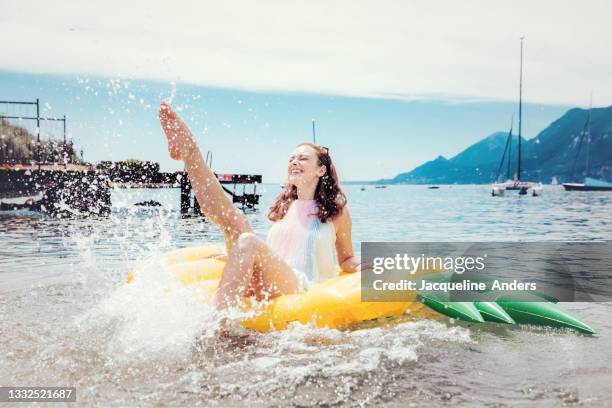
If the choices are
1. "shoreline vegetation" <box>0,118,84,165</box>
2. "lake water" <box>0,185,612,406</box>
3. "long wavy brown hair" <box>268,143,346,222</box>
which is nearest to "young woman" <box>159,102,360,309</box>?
"long wavy brown hair" <box>268,143,346,222</box>

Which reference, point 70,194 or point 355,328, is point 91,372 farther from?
point 70,194

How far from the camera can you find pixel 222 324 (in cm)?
427

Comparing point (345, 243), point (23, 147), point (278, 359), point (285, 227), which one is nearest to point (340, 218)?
point (345, 243)

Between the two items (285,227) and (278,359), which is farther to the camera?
(285,227)

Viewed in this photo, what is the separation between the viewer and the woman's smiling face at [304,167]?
15.9 feet

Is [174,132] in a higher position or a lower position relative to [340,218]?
higher

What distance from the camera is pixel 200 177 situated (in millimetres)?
4320

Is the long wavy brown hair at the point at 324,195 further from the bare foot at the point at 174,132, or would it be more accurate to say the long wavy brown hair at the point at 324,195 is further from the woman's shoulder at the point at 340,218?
the bare foot at the point at 174,132

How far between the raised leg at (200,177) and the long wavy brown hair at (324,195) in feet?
1.60

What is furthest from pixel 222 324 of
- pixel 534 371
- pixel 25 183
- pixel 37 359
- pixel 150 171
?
pixel 25 183

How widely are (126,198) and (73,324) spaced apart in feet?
98.0

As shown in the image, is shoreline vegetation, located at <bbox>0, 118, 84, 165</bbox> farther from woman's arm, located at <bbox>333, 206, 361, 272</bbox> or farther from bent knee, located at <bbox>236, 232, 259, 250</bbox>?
bent knee, located at <bbox>236, 232, 259, 250</bbox>

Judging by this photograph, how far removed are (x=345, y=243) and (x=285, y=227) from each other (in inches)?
25.7

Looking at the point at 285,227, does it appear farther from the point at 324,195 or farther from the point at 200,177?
the point at 200,177
